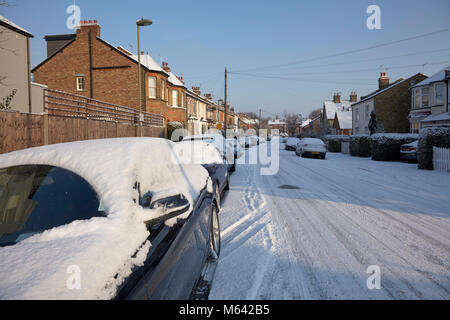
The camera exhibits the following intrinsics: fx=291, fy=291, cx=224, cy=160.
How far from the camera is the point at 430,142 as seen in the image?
12.1m

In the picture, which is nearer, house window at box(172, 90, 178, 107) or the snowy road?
the snowy road

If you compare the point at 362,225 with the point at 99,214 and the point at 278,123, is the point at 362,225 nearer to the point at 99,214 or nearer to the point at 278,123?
the point at 99,214

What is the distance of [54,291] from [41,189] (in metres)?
1.26

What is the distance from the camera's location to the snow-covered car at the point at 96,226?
1.29 m

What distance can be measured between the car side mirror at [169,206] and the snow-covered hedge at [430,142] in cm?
1315

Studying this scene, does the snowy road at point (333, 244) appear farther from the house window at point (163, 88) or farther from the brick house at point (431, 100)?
the brick house at point (431, 100)

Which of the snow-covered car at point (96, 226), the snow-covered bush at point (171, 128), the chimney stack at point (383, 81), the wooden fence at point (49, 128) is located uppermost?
the chimney stack at point (383, 81)

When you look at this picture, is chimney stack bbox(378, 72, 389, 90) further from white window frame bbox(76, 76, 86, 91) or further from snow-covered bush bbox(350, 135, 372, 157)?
white window frame bbox(76, 76, 86, 91)

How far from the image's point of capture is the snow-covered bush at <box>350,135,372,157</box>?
20.3m

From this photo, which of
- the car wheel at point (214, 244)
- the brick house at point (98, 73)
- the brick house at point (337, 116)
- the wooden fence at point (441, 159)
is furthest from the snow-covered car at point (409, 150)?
the brick house at point (337, 116)

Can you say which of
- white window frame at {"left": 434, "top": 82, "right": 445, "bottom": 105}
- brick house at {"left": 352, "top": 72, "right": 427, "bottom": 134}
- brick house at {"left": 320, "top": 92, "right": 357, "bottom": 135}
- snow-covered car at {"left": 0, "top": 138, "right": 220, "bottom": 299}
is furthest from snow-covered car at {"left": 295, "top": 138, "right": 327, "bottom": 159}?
brick house at {"left": 320, "top": 92, "right": 357, "bottom": 135}

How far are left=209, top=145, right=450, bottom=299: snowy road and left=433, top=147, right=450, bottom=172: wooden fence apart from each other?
14.3 ft

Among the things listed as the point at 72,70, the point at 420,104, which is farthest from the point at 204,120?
the point at 420,104
